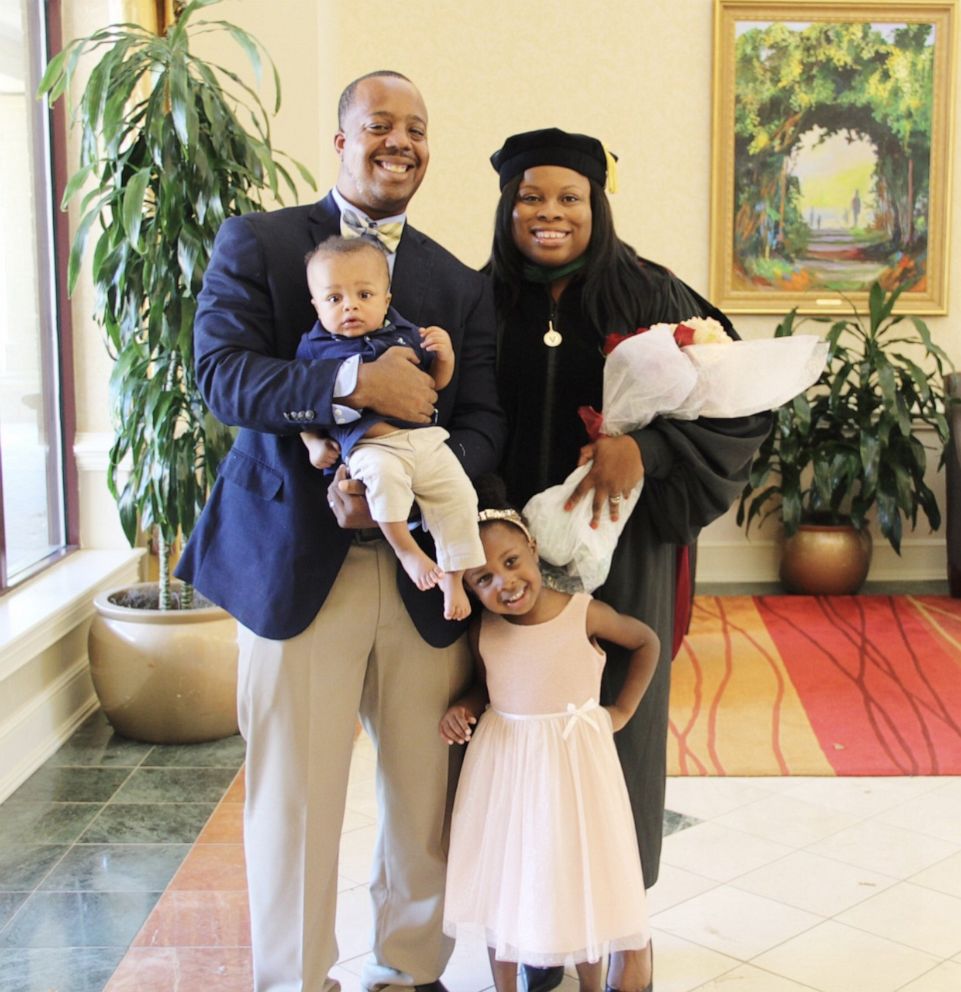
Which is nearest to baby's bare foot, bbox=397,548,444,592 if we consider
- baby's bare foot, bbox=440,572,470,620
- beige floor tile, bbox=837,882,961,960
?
baby's bare foot, bbox=440,572,470,620

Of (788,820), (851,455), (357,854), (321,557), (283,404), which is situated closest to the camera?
(283,404)

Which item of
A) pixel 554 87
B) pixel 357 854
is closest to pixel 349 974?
pixel 357 854

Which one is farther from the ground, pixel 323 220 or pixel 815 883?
pixel 323 220

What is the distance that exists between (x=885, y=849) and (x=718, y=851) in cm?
40

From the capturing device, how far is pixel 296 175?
493cm

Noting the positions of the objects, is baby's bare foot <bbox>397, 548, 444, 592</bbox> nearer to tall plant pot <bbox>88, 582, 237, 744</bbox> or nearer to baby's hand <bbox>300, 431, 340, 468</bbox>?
baby's hand <bbox>300, 431, 340, 468</bbox>

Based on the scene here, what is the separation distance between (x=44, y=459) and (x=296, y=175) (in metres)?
1.61

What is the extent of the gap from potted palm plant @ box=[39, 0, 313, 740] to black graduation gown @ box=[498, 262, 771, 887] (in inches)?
58.7

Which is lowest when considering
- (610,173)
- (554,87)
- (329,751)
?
(329,751)

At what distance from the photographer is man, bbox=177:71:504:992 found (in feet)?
5.73

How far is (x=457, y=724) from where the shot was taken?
6.36 ft

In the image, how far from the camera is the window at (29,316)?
3748 millimetres

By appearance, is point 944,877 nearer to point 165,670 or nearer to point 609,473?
point 609,473

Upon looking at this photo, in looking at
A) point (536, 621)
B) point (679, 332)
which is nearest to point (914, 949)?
point (536, 621)
